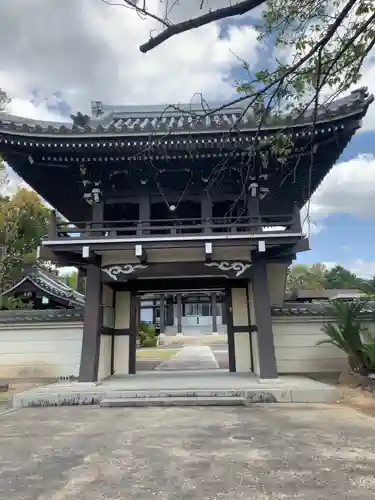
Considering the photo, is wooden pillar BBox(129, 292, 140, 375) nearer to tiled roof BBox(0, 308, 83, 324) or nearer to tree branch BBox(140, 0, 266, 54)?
tiled roof BBox(0, 308, 83, 324)

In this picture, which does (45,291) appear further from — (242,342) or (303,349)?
(303,349)

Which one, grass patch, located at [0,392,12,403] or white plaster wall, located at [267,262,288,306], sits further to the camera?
white plaster wall, located at [267,262,288,306]

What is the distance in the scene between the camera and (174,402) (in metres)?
7.99

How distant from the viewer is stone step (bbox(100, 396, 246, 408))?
7.86m

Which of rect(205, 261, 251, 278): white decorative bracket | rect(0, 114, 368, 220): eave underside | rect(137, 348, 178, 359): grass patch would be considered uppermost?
rect(0, 114, 368, 220): eave underside

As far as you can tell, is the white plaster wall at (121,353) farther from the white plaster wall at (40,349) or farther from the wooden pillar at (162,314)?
the wooden pillar at (162,314)

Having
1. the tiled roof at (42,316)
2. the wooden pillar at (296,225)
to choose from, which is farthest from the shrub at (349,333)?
the tiled roof at (42,316)

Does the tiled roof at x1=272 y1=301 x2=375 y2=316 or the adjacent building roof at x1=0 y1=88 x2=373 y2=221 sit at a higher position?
the adjacent building roof at x1=0 y1=88 x2=373 y2=221

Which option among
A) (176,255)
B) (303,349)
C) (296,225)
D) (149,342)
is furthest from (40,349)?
(149,342)

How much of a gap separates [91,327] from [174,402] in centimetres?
285

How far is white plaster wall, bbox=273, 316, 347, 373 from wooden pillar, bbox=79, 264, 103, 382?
4.66m

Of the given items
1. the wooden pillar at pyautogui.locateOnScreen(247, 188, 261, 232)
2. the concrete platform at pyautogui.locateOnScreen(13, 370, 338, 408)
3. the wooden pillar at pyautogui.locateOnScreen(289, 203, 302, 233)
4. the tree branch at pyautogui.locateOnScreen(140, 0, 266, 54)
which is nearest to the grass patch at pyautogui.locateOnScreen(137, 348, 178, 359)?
the concrete platform at pyautogui.locateOnScreen(13, 370, 338, 408)

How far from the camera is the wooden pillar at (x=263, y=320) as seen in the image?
9.35 metres

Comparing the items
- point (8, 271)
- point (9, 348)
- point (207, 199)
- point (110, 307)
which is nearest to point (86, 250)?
point (110, 307)
